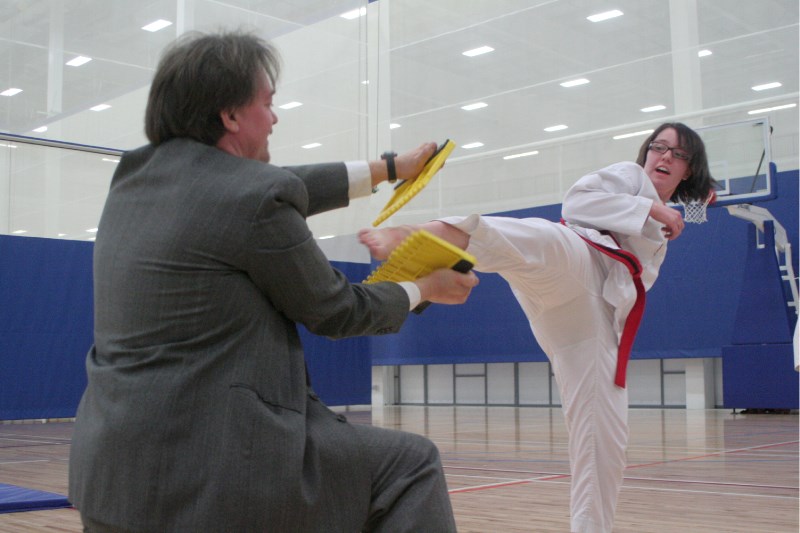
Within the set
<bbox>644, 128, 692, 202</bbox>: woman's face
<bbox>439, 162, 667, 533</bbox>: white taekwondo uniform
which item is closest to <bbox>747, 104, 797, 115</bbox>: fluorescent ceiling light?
<bbox>644, 128, 692, 202</bbox>: woman's face

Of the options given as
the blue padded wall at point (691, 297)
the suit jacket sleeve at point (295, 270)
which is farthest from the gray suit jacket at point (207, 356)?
the blue padded wall at point (691, 297)

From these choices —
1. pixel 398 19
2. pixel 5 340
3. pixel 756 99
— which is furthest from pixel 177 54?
pixel 398 19

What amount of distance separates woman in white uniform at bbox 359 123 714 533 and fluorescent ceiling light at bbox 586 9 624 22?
6.87 metres

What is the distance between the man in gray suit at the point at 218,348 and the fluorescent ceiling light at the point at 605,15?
8288 millimetres

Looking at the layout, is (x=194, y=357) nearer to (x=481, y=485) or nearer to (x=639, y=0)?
(x=481, y=485)

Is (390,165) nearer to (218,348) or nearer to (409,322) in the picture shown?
(218,348)

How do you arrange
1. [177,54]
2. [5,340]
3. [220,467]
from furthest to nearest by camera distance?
[5,340] < [177,54] < [220,467]

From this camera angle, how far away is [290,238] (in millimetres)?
983

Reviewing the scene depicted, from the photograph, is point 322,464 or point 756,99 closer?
point 322,464

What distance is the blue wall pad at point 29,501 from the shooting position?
245cm

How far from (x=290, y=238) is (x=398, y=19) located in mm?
9666

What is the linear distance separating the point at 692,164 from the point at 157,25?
5.16 metres

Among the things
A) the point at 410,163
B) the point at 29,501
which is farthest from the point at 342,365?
the point at 410,163

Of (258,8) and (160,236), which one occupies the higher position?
(258,8)
